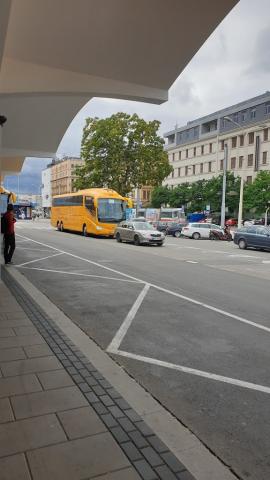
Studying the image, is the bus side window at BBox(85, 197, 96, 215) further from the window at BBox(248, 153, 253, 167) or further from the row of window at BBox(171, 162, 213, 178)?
the row of window at BBox(171, 162, 213, 178)

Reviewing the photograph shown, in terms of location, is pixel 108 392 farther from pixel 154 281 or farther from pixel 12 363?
pixel 154 281

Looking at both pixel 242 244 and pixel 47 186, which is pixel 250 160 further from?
pixel 47 186

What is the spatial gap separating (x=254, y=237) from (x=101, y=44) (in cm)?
1735

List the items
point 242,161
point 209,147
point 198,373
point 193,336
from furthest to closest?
point 209,147, point 242,161, point 193,336, point 198,373

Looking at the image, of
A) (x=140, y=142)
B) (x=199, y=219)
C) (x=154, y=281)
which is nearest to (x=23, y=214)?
(x=199, y=219)

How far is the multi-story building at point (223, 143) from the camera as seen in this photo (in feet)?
210

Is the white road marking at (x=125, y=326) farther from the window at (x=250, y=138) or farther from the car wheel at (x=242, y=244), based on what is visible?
the window at (x=250, y=138)

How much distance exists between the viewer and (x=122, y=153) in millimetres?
39500

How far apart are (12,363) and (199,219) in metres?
53.6

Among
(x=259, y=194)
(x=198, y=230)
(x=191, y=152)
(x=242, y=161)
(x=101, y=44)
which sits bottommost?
(x=198, y=230)

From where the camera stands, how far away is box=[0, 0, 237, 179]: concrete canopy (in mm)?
6406

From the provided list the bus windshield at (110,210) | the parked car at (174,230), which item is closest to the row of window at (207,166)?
the parked car at (174,230)

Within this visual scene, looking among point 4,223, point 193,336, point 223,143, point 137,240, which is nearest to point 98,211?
point 137,240

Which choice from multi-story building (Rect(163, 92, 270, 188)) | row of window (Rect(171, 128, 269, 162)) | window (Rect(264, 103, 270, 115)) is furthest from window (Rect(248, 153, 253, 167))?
window (Rect(264, 103, 270, 115))
